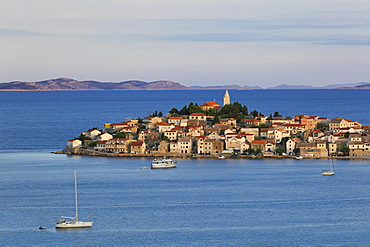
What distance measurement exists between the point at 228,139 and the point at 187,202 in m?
15.4

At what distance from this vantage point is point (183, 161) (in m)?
37.7

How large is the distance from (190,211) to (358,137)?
17901 millimetres

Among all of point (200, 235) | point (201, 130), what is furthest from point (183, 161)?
point (200, 235)

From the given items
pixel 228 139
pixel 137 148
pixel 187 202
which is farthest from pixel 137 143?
pixel 187 202

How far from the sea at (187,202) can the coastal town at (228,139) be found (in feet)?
6.02

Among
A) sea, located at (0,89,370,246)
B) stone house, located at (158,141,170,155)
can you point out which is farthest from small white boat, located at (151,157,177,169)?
stone house, located at (158,141,170,155)

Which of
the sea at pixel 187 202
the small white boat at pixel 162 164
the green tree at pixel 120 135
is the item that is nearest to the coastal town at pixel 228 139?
the green tree at pixel 120 135

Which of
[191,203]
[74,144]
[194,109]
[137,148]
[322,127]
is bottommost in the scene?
[191,203]

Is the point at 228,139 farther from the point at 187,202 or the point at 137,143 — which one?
the point at 187,202

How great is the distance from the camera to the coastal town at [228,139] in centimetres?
3944

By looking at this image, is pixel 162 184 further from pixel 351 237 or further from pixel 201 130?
pixel 201 130

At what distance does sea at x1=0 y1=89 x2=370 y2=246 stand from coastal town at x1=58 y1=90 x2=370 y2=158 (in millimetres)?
1836

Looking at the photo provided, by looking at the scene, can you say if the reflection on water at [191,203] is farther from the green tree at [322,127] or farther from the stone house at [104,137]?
the green tree at [322,127]

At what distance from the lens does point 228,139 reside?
1603 inches
